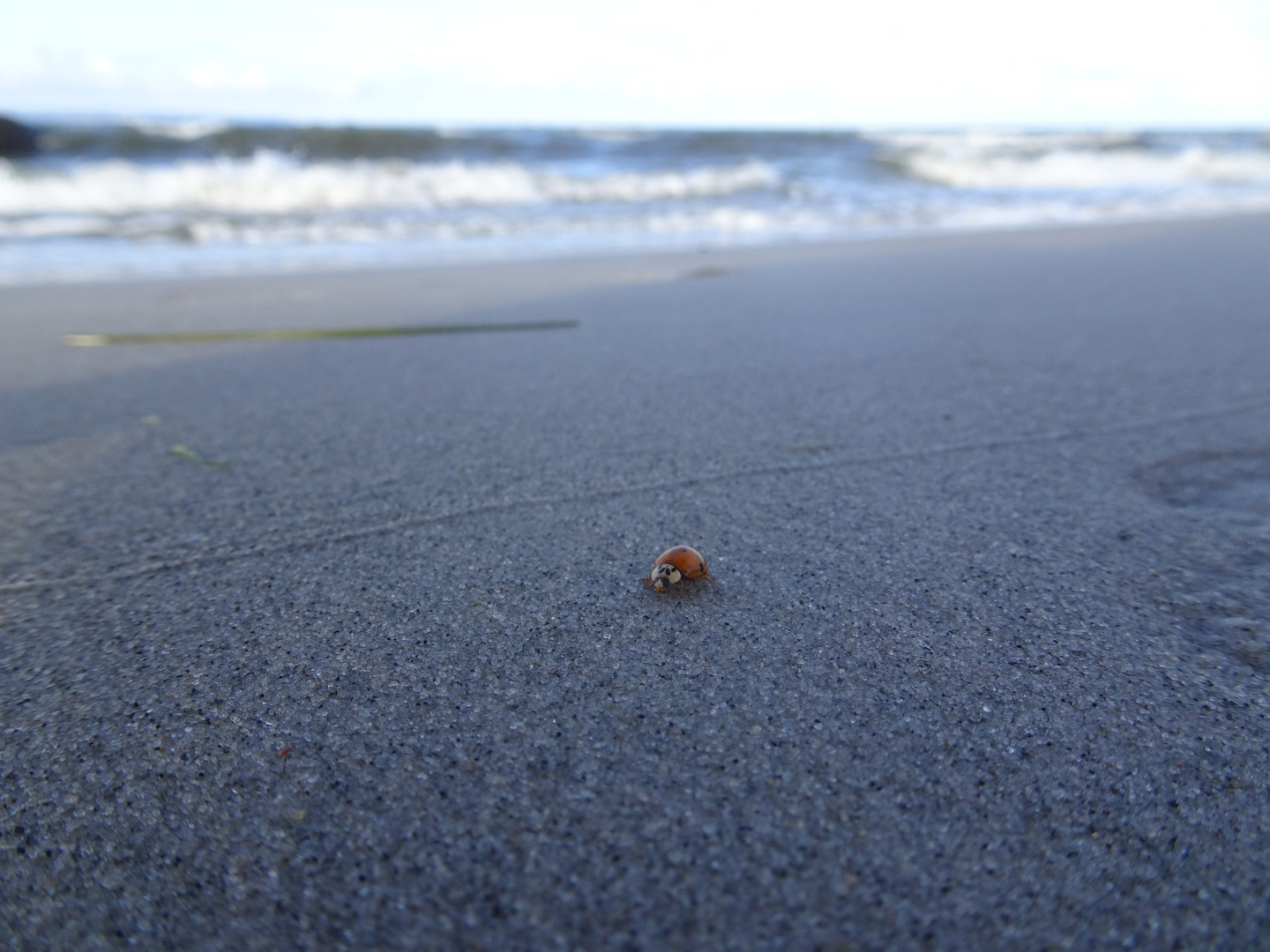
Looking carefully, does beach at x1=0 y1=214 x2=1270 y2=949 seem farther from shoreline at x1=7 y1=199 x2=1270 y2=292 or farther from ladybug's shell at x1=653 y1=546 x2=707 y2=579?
shoreline at x1=7 y1=199 x2=1270 y2=292

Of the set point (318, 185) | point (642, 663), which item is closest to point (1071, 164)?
point (318, 185)

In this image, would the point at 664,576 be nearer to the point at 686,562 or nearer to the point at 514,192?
the point at 686,562

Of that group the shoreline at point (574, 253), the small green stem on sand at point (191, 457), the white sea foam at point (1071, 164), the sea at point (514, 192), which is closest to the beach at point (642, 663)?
the small green stem on sand at point (191, 457)

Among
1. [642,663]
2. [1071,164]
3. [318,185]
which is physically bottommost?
[1071,164]

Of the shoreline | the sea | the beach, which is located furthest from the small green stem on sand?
the sea

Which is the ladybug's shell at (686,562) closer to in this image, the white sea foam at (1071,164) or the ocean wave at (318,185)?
the ocean wave at (318,185)

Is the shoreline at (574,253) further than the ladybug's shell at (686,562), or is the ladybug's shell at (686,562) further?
the shoreline at (574,253)
